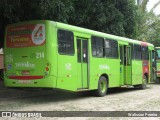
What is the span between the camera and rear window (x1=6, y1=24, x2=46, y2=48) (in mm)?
13296

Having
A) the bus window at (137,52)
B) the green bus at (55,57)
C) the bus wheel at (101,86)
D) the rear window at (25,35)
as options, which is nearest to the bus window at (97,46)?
the green bus at (55,57)

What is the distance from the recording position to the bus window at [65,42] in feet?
44.6

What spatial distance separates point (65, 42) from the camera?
1390 cm

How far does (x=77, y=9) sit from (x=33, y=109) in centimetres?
748

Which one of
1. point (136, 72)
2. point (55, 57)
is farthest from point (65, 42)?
point (136, 72)

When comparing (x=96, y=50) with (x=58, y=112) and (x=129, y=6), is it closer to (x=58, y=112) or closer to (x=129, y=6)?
(x=58, y=112)

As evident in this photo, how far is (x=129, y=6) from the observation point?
21875 mm

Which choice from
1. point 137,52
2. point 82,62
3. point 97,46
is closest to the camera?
point 82,62

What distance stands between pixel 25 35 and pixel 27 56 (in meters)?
0.82

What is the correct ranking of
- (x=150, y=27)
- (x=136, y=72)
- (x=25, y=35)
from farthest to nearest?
(x=150, y=27) → (x=136, y=72) → (x=25, y=35)

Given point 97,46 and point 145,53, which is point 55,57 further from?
point 145,53

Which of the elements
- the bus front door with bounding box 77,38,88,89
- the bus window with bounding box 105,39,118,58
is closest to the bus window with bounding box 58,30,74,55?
the bus front door with bounding box 77,38,88,89

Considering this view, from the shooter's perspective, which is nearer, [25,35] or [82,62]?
[25,35]

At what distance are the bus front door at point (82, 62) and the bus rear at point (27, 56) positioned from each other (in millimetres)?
2031
